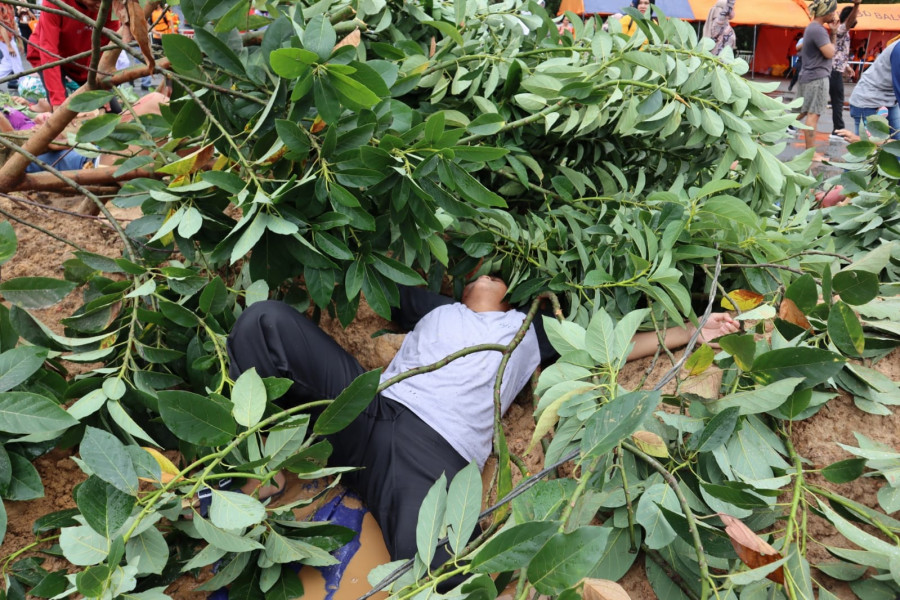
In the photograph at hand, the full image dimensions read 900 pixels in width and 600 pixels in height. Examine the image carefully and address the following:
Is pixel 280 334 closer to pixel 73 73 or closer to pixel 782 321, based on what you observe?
pixel 782 321

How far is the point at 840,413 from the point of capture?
1394mm

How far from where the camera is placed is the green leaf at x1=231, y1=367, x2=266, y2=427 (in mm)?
1096

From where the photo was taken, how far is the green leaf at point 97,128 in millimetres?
1592

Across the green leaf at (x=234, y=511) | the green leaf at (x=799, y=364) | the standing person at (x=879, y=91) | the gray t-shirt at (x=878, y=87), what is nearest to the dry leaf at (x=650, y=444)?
the green leaf at (x=799, y=364)

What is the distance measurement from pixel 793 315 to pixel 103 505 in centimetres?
143

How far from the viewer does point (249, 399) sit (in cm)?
111

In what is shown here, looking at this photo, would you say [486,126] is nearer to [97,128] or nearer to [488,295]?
[488,295]


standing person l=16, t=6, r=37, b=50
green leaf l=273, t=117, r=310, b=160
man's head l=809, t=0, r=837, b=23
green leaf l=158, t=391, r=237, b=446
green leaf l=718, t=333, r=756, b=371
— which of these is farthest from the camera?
standing person l=16, t=6, r=37, b=50

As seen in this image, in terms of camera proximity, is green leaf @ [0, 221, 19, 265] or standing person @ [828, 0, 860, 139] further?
standing person @ [828, 0, 860, 139]

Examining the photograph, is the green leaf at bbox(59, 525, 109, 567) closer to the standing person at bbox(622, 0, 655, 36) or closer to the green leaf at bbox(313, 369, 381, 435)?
the green leaf at bbox(313, 369, 381, 435)

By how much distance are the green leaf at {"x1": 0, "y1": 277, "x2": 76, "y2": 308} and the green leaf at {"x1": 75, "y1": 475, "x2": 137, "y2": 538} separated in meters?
0.54

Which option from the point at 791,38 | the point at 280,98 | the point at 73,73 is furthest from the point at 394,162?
the point at 791,38

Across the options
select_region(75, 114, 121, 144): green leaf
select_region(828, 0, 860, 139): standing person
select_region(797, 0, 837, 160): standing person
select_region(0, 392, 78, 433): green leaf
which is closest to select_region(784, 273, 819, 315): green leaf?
select_region(0, 392, 78, 433): green leaf

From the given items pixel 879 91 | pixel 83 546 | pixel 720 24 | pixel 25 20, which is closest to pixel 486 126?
pixel 83 546
